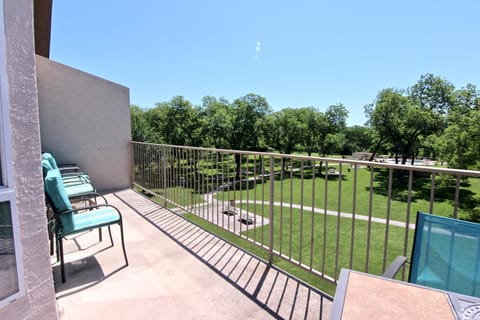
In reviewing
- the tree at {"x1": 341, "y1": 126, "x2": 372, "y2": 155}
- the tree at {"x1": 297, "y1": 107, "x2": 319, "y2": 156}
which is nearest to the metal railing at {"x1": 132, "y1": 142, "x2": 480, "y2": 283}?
the tree at {"x1": 297, "y1": 107, "x2": 319, "y2": 156}

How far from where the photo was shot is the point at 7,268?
3.98ft

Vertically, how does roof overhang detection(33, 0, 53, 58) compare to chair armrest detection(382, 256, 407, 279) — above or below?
above

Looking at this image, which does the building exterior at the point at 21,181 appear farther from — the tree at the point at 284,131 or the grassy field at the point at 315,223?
the tree at the point at 284,131

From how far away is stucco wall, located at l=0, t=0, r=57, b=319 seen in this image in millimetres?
1203

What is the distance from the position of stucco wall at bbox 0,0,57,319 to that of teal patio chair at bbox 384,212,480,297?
190cm

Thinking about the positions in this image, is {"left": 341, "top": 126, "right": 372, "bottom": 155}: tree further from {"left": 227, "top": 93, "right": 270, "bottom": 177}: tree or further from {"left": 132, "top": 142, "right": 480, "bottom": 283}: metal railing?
{"left": 132, "top": 142, "right": 480, "bottom": 283}: metal railing

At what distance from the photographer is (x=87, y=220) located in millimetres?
2383

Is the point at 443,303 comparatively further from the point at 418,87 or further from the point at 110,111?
the point at 418,87

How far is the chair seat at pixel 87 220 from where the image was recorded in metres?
2.17

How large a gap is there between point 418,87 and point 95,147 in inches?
1018

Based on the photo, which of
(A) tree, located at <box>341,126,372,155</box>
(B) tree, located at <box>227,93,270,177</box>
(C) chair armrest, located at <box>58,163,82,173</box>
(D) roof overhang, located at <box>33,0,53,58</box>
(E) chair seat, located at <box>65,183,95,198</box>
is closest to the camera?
(D) roof overhang, located at <box>33,0,53,58</box>

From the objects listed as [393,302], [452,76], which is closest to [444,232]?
[393,302]

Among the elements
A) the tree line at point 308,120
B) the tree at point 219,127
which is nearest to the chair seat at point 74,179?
the tree line at point 308,120

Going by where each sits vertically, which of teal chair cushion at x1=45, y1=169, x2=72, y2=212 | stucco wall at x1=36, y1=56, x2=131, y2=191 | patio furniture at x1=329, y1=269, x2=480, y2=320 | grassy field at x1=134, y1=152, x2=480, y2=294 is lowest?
grassy field at x1=134, y1=152, x2=480, y2=294
